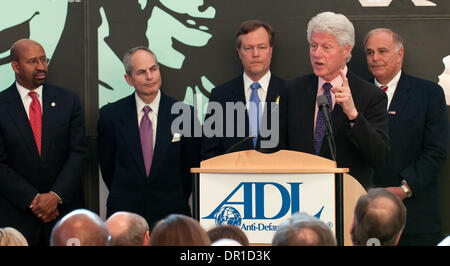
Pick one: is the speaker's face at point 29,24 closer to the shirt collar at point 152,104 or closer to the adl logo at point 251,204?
the shirt collar at point 152,104

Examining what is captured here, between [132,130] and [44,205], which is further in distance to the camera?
[132,130]

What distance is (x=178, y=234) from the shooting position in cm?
268

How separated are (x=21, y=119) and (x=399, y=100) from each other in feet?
9.72

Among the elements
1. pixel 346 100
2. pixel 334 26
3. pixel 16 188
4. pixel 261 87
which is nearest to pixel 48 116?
pixel 16 188

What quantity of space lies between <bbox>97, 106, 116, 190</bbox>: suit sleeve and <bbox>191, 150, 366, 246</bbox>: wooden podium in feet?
7.73

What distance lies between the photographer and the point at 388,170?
607cm

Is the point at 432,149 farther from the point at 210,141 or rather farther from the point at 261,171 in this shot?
the point at 261,171

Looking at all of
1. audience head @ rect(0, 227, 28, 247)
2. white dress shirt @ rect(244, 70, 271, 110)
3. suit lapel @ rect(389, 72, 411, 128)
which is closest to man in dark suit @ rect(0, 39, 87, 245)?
white dress shirt @ rect(244, 70, 271, 110)

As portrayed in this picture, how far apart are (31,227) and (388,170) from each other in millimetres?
2773

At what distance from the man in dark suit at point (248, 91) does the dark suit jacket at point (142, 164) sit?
0.92 feet

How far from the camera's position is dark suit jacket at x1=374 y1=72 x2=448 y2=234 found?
6035 mm

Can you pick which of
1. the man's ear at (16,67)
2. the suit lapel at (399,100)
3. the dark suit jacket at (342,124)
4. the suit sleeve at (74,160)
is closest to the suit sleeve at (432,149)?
the suit lapel at (399,100)

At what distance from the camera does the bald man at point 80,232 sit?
315 centimetres
